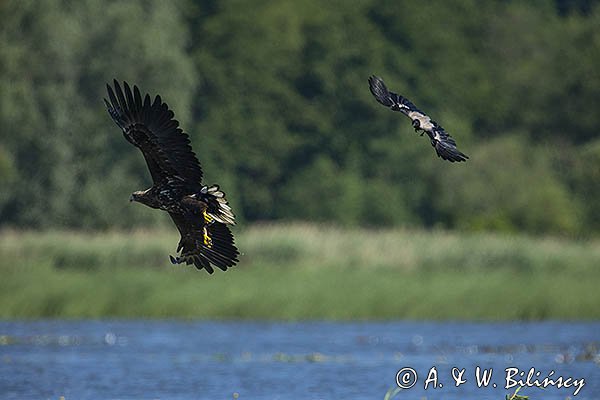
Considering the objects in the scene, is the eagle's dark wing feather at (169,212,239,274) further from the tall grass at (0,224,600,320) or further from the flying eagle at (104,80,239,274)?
the tall grass at (0,224,600,320)

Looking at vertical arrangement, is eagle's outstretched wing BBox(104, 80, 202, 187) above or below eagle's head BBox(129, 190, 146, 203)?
above

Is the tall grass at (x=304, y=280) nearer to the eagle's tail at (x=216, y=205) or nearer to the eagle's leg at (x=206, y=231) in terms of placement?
the eagle's leg at (x=206, y=231)

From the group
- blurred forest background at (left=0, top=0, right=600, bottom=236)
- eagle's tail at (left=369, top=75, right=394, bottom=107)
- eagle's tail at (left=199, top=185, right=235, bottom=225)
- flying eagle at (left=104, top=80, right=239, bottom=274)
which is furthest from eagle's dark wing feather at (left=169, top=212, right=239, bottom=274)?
blurred forest background at (left=0, top=0, right=600, bottom=236)

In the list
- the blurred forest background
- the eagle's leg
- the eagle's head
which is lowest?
the eagle's leg

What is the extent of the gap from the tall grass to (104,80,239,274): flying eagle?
58.7 feet

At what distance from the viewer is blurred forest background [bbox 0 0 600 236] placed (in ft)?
177

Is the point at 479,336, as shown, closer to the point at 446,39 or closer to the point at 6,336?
the point at 6,336

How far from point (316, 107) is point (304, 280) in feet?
99.3

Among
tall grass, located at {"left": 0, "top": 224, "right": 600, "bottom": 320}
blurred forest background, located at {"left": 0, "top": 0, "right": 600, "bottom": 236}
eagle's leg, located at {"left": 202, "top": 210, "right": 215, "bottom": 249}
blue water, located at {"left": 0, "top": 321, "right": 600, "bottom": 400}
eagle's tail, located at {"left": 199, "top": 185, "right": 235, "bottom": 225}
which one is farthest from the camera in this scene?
blurred forest background, located at {"left": 0, "top": 0, "right": 600, "bottom": 236}

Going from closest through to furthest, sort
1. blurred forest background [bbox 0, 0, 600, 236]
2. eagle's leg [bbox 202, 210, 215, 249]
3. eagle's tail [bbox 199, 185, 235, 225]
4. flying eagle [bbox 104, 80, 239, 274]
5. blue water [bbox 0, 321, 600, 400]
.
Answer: eagle's tail [bbox 199, 185, 235, 225] → eagle's leg [bbox 202, 210, 215, 249] → flying eagle [bbox 104, 80, 239, 274] → blue water [bbox 0, 321, 600, 400] → blurred forest background [bbox 0, 0, 600, 236]

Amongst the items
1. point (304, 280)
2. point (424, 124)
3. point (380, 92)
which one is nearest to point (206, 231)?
point (380, 92)

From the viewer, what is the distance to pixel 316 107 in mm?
66250

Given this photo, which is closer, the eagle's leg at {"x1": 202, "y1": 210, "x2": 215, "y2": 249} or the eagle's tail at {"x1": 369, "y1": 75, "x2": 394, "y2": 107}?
the eagle's leg at {"x1": 202, "y1": 210, "x2": 215, "y2": 249}

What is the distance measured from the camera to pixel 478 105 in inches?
2707
